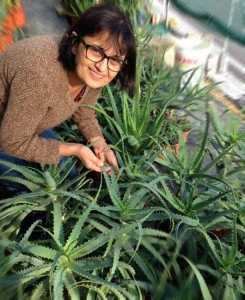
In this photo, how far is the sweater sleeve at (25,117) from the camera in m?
0.74

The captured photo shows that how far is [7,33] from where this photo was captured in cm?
145

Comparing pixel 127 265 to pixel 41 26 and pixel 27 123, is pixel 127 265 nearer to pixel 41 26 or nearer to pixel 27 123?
pixel 27 123

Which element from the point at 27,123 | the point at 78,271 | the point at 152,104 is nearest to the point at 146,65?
the point at 152,104

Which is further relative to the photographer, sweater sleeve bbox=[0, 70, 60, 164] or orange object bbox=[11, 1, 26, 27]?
orange object bbox=[11, 1, 26, 27]

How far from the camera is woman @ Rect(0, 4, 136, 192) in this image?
0.75 meters

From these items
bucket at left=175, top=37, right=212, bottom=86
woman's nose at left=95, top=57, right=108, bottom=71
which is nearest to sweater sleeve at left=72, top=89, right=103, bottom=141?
woman's nose at left=95, top=57, right=108, bottom=71

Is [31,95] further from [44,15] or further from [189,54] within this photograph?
[44,15]

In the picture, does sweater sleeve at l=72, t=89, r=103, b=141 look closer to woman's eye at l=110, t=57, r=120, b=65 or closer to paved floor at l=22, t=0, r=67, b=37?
woman's eye at l=110, t=57, r=120, b=65

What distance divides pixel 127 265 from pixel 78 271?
114 mm

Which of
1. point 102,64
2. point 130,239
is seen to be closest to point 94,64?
point 102,64

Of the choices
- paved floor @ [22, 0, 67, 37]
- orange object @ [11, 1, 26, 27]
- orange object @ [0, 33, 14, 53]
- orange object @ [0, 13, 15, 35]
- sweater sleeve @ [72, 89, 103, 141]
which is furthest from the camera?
paved floor @ [22, 0, 67, 37]

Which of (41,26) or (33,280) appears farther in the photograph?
(41,26)

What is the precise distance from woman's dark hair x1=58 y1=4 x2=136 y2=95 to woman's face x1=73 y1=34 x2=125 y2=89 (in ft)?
0.04

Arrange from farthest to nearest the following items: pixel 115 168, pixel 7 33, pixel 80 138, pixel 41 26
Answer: pixel 41 26, pixel 7 33, pixel 80 138, pixel 115 168
